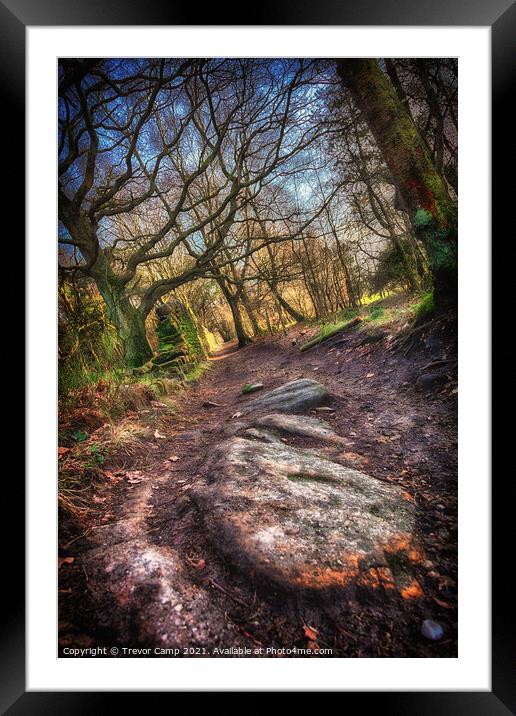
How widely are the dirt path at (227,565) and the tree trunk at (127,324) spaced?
53 centimetres

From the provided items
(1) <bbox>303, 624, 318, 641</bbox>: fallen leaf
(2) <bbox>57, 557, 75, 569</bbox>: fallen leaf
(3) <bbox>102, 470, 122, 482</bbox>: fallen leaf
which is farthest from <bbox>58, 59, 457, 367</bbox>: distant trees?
(1) <bbox>303, 624, 318, 641</bbox>: fallen leaf

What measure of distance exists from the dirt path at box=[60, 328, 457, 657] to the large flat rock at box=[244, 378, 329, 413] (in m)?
0.08

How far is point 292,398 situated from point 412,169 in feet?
6.30

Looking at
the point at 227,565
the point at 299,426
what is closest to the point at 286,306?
the point at 299,426

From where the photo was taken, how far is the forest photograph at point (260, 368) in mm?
1156

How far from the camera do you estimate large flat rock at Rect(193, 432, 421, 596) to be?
1148 millimetres
